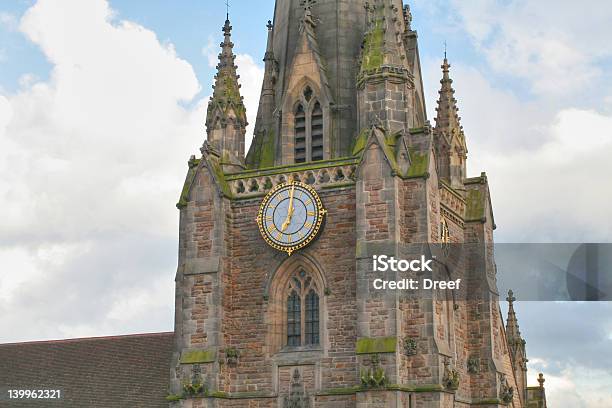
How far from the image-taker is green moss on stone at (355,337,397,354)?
100 feet

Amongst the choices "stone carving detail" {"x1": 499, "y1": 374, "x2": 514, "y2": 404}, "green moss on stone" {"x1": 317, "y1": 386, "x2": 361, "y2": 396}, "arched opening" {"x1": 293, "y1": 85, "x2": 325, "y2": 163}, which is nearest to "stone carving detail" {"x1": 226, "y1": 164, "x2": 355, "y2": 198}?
"arched opening" {"x1": 293, "y1": 85, "x2": 325, "y2": 163}

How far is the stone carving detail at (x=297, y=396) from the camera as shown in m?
32.4

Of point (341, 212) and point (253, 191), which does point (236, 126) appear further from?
point (341, 212)

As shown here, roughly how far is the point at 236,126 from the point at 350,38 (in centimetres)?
504

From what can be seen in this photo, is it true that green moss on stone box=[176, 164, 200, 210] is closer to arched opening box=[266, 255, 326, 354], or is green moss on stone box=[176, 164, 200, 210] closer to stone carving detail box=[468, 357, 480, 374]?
arched opening box=[266, 255, 326, 354]

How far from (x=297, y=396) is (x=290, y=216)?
5.59m

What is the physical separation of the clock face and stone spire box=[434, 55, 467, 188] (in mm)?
7351

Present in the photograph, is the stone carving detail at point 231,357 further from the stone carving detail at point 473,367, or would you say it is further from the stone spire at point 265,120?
the stone carving detail at point 473,367

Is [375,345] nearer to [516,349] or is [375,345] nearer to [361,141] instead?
[361,141]

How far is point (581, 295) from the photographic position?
1731 centimetres

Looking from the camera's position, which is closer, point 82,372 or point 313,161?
point 313,161

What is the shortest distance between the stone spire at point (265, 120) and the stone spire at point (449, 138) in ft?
21.5

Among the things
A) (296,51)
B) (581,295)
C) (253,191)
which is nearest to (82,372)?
(253,191)

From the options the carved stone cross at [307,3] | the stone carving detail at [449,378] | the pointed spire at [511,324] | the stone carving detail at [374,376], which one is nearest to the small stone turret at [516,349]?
the pointed spire at [511,324]
